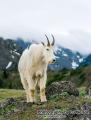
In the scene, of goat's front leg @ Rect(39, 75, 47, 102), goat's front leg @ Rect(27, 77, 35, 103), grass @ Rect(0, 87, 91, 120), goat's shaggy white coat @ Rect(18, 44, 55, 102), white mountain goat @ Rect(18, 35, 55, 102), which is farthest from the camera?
goat's front leg @ Rect(27, 77, 35, 103)

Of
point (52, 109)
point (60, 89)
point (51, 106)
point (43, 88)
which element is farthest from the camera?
point (60, 89)

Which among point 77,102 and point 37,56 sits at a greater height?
point 37,56

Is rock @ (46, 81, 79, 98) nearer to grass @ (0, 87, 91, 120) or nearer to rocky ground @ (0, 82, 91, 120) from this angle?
rocky ground @ (0, 82, 91, 120)

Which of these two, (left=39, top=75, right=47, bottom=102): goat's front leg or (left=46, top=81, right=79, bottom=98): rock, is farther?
(left=46, top=81, right=79, bottom=98): rock

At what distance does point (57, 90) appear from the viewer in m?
30.2

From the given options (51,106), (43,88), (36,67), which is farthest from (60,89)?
(51,106)

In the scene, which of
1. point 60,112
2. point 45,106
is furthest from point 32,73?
point 60,112

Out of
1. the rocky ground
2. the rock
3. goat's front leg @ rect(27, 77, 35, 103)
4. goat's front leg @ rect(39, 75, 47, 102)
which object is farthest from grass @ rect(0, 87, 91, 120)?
the rock

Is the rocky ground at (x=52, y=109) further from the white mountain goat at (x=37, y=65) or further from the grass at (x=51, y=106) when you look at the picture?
the white mountain goat at (x=37, y=65)

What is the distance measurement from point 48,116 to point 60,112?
86 cm

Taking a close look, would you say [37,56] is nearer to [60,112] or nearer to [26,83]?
[26,83]

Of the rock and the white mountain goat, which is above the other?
the white mountain goat

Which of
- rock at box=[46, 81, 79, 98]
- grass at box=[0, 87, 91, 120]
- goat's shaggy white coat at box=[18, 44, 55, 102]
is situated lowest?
rock at box=[46, 81, 79, 98]

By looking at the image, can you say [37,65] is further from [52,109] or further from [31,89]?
[52,109]
